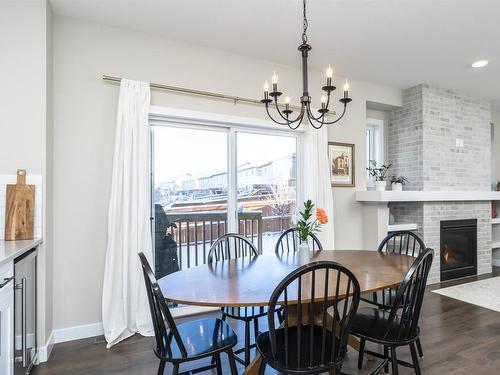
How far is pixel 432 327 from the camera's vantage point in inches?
115

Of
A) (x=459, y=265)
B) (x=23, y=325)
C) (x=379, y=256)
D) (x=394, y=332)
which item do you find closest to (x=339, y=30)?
(x=379, y=256)

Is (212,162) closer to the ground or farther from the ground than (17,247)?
farther from the ground

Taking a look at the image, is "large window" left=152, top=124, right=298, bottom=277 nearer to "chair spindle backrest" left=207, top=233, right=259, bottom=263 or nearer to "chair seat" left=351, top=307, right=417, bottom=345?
"chair spindle backrest" left=207, top=233, right=259, bottom=263

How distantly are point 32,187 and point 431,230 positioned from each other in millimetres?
4702

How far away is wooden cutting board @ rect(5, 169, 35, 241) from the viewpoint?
7.41ft

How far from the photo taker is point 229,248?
107 inches

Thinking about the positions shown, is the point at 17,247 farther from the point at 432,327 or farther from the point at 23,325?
the point at 432,327

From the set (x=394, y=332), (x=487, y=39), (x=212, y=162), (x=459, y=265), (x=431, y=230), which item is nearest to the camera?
(x=394, y=332)

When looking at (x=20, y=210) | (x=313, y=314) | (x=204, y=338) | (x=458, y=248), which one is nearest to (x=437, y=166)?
(x=458, y=248)

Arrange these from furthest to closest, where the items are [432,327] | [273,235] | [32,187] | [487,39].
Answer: [273,235] → [487,39] → [432,327] → [32,187]

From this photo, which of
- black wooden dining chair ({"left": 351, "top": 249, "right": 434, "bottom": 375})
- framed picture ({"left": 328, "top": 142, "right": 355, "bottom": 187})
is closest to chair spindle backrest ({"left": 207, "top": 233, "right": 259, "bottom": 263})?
black wooden dining chair ({"left": 351, "top": 249, "right": 434, "bottom": 375})

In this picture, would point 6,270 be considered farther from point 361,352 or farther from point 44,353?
point 361,352

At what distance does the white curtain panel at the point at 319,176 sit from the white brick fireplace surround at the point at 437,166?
67cm

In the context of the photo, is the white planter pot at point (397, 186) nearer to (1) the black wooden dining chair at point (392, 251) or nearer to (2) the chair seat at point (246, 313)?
(1) the black wooden dining chair at point (392, 251)
